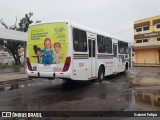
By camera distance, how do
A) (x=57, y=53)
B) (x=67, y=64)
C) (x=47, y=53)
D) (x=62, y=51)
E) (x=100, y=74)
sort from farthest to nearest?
(x=100, y=74), (x=47, y=53), (x=57, y=53), (x=62, y=51), (x=67, y=64)

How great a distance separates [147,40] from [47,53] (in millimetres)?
39258

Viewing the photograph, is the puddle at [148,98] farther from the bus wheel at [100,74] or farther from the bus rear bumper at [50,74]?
the bus wheel at [100,74]

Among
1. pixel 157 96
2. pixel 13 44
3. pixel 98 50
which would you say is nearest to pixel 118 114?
pixel 157 96

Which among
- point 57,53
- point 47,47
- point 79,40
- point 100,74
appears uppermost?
point 79,40

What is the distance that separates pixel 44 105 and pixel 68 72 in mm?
2763

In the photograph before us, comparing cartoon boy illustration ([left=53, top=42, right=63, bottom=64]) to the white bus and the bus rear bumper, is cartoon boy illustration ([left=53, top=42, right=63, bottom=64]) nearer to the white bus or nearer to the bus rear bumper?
the white bus

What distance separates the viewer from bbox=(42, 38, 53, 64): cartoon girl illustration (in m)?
10.8

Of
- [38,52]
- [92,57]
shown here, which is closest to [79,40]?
[92,57]

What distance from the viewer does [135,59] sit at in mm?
50312

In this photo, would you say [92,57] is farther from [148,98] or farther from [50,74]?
[148,98]

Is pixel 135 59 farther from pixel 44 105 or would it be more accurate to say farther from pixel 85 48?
pixel 44 105

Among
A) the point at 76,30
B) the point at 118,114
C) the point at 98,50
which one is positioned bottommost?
the point at 118,114

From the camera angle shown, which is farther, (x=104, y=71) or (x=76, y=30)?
(x=104, y=71)

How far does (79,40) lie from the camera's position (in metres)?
11.2
